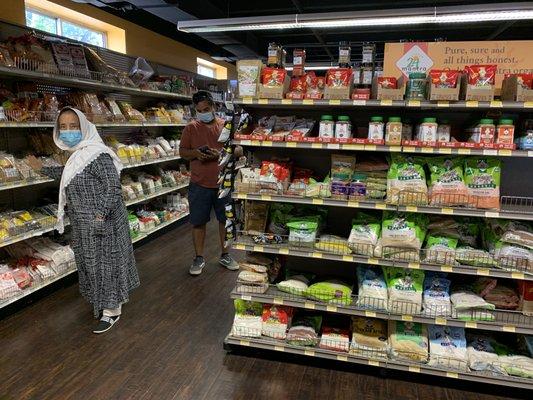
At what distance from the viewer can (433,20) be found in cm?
509

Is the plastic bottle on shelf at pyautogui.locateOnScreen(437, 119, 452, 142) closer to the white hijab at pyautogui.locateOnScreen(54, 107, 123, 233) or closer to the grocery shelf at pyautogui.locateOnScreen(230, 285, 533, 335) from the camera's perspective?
the grocery shelf at pyautogui.locateOnScreen(230, 285, 533, 335)

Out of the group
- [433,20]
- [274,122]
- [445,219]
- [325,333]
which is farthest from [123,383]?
[433,20]

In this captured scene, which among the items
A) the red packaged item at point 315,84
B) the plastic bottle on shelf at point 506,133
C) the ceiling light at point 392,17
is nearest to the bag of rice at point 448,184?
the plastic bottle on shelf at point 506,133

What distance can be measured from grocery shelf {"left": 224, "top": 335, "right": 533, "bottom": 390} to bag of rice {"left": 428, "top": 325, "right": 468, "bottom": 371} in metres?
0.05

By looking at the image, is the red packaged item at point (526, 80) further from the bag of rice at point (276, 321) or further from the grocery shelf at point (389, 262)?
the bag of rice at point (276, 321)

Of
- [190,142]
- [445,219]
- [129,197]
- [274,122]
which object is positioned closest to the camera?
[445,219]

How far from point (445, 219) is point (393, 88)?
3.25ft

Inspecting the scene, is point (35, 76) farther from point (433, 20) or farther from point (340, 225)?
point (433, 20)

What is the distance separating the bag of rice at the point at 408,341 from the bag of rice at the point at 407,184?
0.90m

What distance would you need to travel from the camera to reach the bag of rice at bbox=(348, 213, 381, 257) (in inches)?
104

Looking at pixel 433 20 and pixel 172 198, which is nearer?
pixel 433 20

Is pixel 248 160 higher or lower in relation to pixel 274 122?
lower

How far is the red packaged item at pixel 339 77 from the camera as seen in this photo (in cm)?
256

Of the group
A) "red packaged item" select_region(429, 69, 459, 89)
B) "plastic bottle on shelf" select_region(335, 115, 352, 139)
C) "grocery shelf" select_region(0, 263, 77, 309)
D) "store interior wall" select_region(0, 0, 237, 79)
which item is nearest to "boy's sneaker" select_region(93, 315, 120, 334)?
"grocery shelf" select_region(0, 263, 77, 309)
